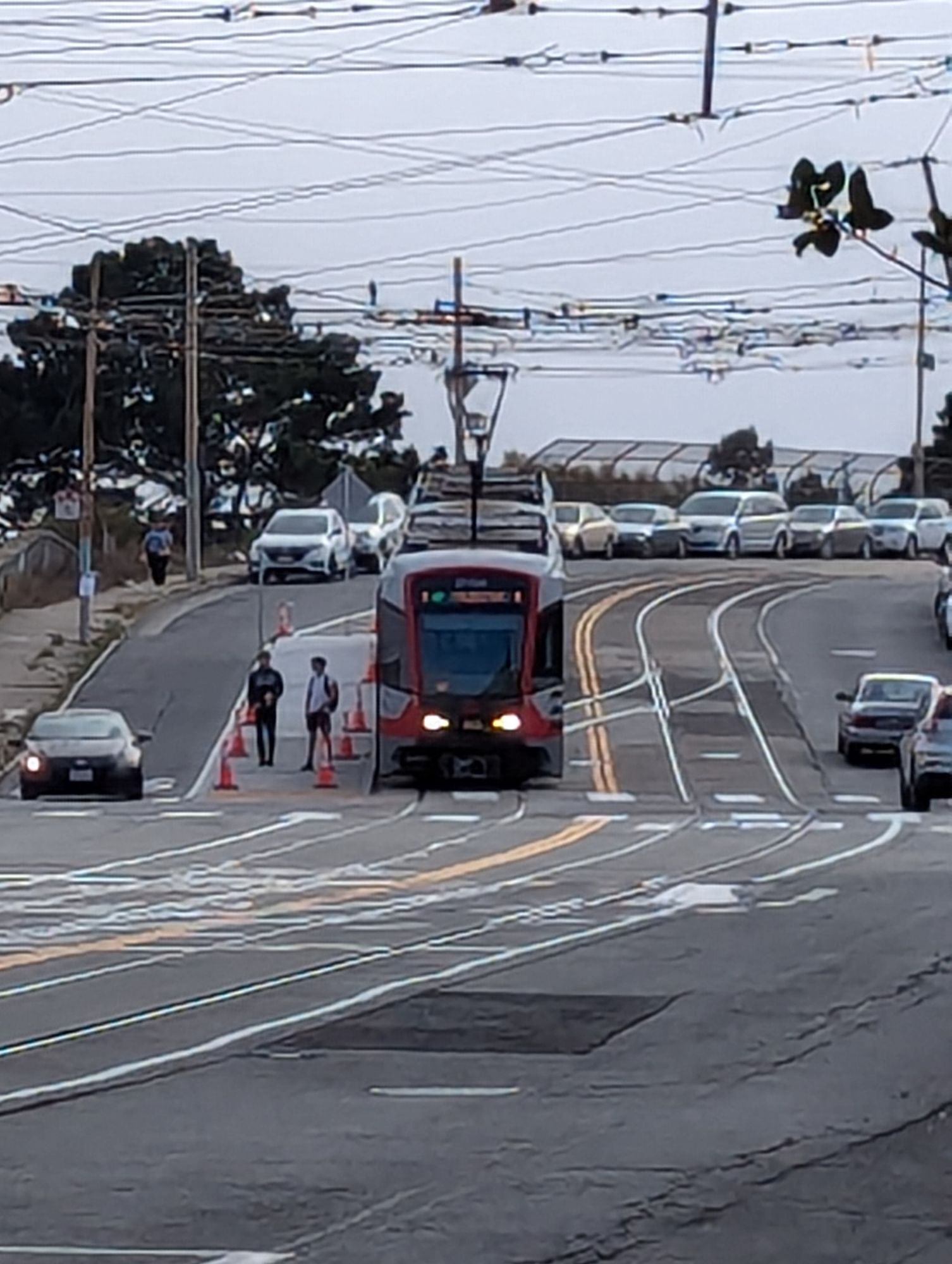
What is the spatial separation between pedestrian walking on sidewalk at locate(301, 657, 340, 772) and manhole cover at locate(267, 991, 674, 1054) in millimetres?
24950

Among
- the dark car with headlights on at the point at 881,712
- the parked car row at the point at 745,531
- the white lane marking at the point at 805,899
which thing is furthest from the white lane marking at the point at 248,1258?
the parked car row at the point at 745,531

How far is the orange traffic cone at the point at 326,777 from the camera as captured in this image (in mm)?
38219

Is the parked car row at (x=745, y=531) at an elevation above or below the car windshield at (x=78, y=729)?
above

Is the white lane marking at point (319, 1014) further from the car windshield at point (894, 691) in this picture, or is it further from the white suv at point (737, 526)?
the white suv at point (737, 526)

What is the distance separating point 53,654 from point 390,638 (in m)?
15.7

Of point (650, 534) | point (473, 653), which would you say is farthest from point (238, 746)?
point (650, 534)

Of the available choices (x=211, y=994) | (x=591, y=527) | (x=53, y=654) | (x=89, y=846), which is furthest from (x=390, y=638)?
(x=591, y=527)

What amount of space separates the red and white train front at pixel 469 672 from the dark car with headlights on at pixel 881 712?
5.35m

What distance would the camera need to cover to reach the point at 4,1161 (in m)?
9.84

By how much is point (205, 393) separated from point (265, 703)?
166 ft

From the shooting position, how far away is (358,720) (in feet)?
146

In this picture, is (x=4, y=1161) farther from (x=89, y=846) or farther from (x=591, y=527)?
(x=591, y=527)

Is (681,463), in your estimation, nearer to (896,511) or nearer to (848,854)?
(896,511)

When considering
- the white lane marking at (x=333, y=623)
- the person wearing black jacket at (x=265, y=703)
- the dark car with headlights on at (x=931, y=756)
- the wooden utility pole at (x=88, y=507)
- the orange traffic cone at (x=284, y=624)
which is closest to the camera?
the dark car with headlights on at (x=931, y=756)
